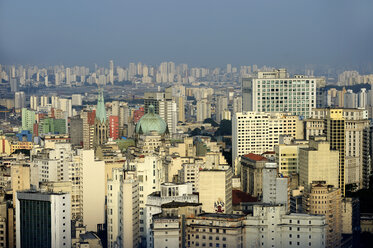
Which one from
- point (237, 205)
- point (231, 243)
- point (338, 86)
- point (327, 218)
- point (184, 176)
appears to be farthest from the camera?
point (338, 86)

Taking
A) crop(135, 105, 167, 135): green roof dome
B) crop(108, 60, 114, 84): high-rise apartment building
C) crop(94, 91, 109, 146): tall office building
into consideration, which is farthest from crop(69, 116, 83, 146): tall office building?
crop(108, 60, 114, 84): high-rise apartment building

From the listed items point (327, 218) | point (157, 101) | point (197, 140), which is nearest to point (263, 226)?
point (327, 218)

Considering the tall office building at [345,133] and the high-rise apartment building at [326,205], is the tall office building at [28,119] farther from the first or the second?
the high-rise apartment building at [326,205]

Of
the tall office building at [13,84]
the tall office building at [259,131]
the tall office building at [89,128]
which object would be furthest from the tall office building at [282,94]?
the tall office building at [13,84]

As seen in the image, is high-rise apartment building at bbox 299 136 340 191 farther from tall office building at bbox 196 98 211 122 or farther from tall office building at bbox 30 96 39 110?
tall office building at bbox 196 98 211 122

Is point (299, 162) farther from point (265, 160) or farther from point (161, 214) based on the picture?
point (161, 214)

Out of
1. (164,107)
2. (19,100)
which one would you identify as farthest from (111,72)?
(19,100)

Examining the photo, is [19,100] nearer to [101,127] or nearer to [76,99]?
[101,127]
